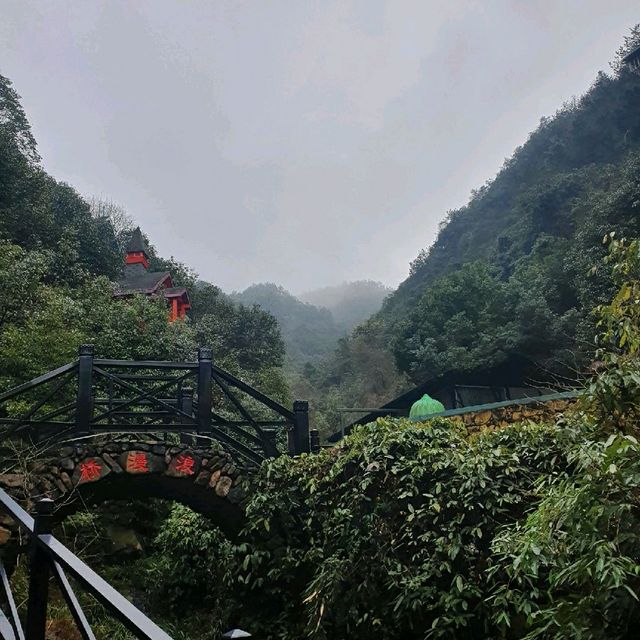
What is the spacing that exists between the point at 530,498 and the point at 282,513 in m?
2.38

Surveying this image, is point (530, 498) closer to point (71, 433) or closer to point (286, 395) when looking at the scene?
point (71, 433)

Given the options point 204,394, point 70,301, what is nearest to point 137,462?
point 204,394

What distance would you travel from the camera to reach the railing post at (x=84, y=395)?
531cm

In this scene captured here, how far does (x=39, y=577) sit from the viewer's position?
1607 mm

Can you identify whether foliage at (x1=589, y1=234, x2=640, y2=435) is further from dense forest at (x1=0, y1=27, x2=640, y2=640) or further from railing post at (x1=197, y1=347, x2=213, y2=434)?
railing post at (x1=197, y1=347, x2=213, y2=434)

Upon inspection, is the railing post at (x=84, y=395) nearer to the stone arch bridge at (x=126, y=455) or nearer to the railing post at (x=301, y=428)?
the stone arch bridge at (x=126, y=455)

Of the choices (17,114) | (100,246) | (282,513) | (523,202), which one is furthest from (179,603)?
(523,202)

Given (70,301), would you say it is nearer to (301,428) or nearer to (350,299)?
(301,428)

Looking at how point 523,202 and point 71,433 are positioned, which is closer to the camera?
point 71,433

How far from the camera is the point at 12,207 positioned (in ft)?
56.7

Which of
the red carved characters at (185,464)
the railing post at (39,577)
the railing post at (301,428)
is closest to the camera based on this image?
the railing post at (39,577)

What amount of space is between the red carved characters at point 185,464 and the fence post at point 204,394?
1.42ft

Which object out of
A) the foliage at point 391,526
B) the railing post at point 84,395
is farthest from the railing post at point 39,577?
the railing post at point 84,395

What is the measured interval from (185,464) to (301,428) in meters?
1.52
